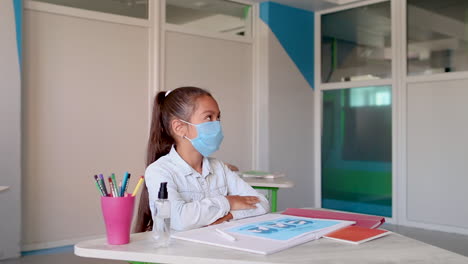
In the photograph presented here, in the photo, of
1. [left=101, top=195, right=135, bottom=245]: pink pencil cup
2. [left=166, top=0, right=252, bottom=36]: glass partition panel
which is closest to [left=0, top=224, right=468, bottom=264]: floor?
[left=101, top=195, right=135, bottom=245]: pink pencil cup

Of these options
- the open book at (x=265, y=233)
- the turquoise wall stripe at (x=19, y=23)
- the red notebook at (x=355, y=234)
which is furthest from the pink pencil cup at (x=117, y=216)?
the turquoise wall stripe at (x=19, y=23)

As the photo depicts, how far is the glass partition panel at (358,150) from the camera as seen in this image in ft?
18.0

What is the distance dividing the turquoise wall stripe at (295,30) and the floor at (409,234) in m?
2.10

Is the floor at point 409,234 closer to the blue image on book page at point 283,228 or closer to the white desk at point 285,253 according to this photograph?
the blue image on book page at point 283,228

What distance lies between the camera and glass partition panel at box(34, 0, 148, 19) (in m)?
4.27

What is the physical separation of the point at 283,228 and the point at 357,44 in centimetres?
463

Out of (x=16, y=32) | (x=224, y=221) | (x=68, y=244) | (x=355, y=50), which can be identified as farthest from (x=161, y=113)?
(x=355, y=50)

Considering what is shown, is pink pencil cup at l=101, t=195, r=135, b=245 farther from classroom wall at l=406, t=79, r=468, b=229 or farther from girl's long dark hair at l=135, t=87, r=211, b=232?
classroom wall at l=406, t=79, r=468, b=229

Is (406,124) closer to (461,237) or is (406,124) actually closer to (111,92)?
(461,237)

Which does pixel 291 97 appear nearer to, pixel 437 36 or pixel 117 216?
pixel 437 36

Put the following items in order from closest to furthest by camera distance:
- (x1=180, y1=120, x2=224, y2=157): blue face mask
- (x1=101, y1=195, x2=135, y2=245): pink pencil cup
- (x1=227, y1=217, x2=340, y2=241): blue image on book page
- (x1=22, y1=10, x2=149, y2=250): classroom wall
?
(x1=101, y1=195, x2=135, y2=245): pink pencil cup < (x1=227, y1=217, x2=340, y2=241): blue image on book page < (x1=180, y1=120, x2=224, y2=157): blue face mask < (x1=22, y1=10, x2=149, y2=250): classroom wall

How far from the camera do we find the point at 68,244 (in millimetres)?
4242

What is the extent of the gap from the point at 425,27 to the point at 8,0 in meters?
3.96

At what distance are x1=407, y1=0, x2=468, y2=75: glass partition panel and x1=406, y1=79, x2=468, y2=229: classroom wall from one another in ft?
0.63
